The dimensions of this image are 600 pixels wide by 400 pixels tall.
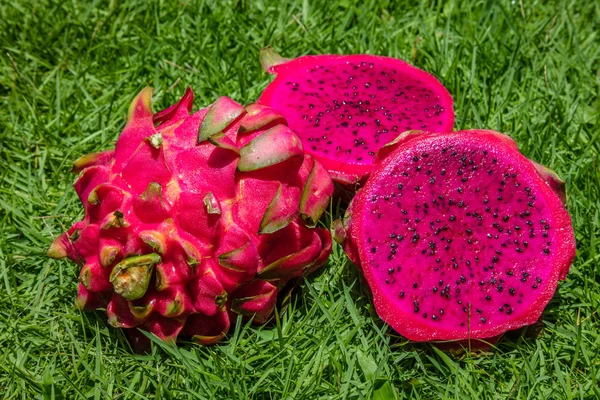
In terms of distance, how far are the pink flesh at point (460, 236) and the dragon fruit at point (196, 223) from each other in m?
0.25

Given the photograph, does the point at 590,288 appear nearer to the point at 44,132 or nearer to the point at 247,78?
the point at 247,78

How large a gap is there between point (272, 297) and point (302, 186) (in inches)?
15.1

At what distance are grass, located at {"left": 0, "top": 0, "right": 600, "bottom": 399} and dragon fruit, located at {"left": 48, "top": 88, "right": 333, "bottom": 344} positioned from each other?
0.20 metres

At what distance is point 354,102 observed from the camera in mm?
3148

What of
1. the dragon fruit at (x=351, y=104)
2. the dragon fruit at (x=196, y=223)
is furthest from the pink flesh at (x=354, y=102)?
the dragon fruit at (x=196, y=223)

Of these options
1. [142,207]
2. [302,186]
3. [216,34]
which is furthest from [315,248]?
[216,34]

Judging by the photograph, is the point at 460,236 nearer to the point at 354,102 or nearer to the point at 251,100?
the point at 354,102

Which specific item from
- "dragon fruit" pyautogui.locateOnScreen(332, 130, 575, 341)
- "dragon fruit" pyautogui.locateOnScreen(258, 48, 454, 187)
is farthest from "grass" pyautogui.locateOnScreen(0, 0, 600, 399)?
"dragon fruit" pyautogui.locateOnScreen(258, 48, 454, 187)

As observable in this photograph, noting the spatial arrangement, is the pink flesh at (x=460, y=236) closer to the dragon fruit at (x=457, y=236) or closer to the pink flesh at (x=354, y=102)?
the dragon fruit at (x=457, y=236)

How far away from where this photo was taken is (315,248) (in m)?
2.55

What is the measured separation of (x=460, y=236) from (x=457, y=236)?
0.03 feet

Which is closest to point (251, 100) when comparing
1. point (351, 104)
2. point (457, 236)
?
point (351, 104)

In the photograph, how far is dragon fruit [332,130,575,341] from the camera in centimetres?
254

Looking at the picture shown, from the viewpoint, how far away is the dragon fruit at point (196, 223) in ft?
7.52
